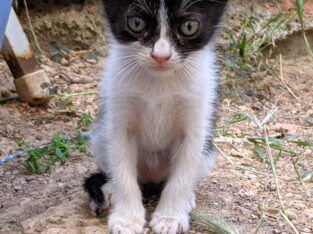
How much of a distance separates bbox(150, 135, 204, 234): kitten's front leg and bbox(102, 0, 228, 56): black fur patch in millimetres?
445

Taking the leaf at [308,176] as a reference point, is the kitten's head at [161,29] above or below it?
above

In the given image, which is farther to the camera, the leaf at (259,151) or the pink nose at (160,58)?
the leaf at (259,151)

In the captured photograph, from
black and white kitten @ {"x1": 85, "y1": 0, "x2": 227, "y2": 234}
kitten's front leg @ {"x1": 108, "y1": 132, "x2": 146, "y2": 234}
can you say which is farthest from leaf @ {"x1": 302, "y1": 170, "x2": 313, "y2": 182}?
kitten's front leg @ {"x1": 108, "y1": 132, "x2": 146, "y2": 234}

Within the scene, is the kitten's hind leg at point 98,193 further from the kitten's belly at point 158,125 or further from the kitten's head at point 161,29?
the kitten's head at point 161,29

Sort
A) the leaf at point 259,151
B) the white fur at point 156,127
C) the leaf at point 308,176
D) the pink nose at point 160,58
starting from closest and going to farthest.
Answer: the pink nose at point 160,58, the white fur at point 156,127, the leaf at point 308,176, the leaf at point 259,151

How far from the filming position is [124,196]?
2457 millimetres

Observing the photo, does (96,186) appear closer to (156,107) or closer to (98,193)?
(98,193)

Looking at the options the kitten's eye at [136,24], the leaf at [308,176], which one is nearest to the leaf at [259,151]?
the leaf at [308,176]

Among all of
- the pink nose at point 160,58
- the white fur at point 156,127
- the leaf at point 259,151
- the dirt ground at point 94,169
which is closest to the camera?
the pink nose at point 160,58

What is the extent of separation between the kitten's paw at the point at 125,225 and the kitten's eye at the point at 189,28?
814 mm

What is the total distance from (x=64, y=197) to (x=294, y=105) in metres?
2.44

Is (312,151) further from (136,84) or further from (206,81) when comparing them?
(136,84)

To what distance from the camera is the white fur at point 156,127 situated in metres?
2.43

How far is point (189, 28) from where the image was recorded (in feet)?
7.60
